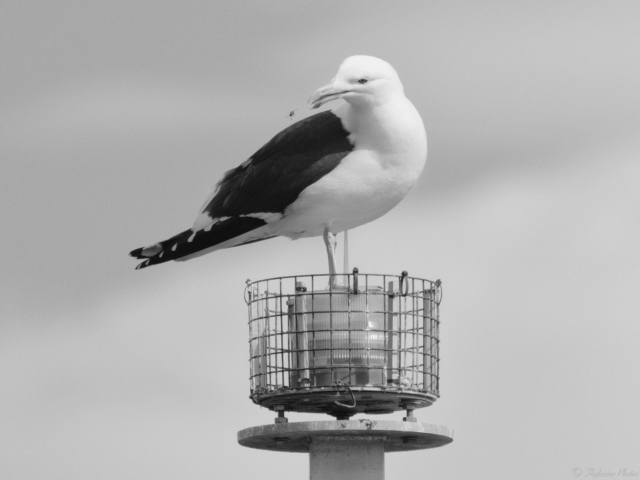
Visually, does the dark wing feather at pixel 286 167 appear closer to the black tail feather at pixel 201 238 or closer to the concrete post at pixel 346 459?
the black tail feather at pixel 201 238

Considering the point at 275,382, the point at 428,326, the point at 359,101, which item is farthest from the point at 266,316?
the point at 359,101

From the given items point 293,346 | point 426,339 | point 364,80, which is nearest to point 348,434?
point 293,346

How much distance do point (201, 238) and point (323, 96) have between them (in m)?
1.90

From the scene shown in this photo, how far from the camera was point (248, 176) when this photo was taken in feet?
38.7

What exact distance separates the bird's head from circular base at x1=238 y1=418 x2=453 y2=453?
2939 millimetres

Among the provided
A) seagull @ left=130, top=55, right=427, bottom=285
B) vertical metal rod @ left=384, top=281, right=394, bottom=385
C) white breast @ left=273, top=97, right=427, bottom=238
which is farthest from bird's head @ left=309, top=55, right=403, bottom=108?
vertical metal rod @ left=384, top=281, right=394, bottom=385

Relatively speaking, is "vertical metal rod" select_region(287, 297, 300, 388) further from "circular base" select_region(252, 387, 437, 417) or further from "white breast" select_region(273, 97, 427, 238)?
"white breast" select_region(273, 97, 427, 238)

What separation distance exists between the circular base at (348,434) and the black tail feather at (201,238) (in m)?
2.03

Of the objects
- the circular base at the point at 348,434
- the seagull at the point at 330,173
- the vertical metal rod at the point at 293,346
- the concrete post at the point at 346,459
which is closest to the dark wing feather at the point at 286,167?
the seagull at the point at 330,173

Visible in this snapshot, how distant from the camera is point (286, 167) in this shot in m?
11.4

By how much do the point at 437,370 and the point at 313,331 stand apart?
129 cm

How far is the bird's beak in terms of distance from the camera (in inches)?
422

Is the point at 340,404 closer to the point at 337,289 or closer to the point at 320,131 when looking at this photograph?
the point at 337,289

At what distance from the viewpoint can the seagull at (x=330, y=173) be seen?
11.0 m
